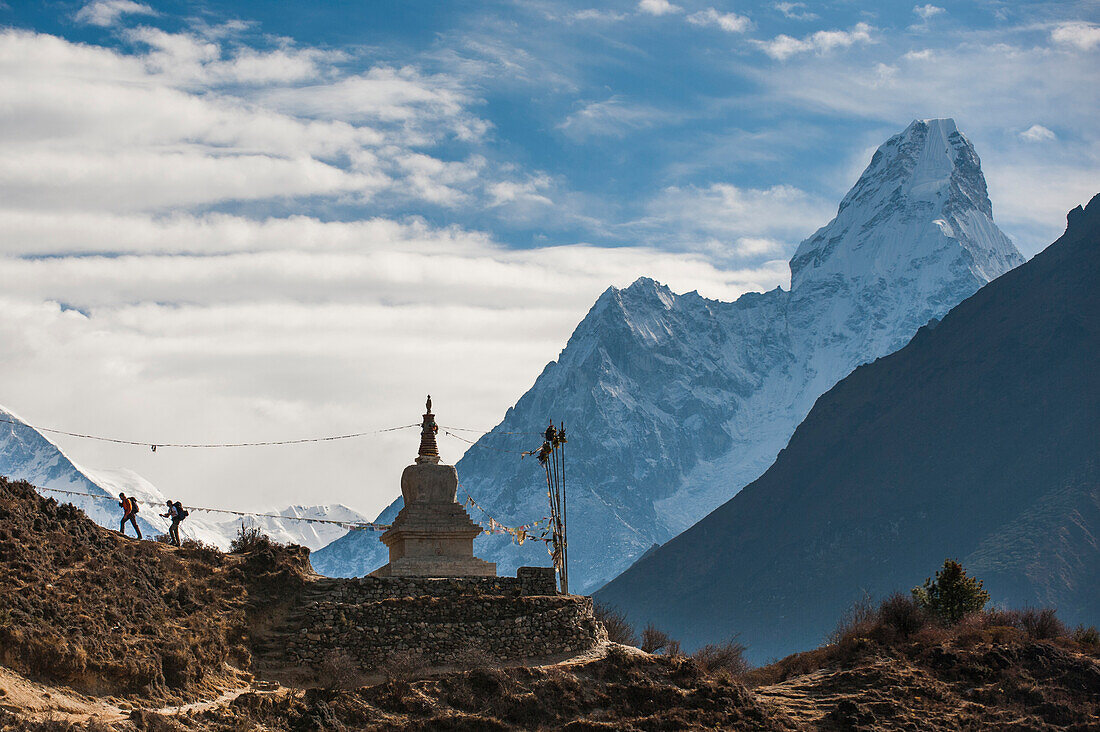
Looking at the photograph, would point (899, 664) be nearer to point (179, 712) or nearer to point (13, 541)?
point (179, 712)

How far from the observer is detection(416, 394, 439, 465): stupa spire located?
143 ft

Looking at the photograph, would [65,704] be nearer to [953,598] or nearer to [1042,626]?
[953,598]

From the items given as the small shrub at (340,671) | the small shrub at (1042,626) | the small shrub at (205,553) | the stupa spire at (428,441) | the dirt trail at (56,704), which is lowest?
the dirt trail at (56,704)

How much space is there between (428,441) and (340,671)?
39.5 feet

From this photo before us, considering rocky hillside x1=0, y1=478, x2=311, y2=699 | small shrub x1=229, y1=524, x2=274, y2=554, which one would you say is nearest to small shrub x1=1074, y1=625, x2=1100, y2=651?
rocky hillside x1=0, y1=478, x2=311, y2=699

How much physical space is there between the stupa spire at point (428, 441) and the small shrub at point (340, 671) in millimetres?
10263

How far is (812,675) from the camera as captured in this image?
39031 millimetres

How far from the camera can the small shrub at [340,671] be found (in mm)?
32719

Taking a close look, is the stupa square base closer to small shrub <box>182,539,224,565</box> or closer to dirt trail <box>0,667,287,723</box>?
small shrub <box>182,539,224,565</box>

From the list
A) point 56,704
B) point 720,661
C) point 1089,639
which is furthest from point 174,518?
point 1089,639

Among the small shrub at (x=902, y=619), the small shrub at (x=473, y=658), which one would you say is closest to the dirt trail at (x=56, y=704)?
the small shrub at (x=473, y=658)

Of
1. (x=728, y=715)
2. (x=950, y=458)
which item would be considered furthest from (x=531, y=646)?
(x=950, y=458)

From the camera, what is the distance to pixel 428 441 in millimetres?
44031

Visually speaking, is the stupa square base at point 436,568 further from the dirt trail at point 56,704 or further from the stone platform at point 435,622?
the dirt trail at point 56,704
